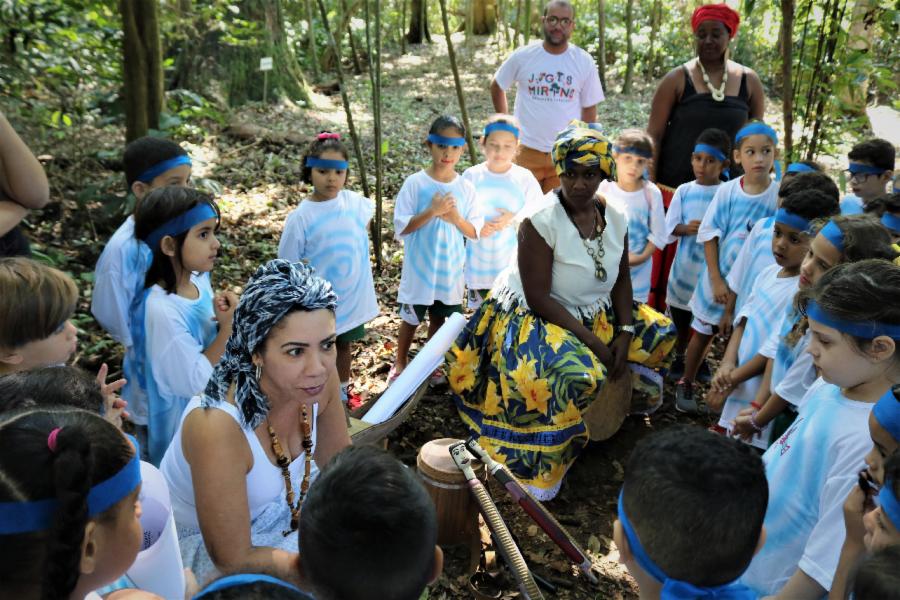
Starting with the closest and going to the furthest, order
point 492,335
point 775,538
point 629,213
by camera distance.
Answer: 1. point 775,538
2. point 492,335
3. point 629,213

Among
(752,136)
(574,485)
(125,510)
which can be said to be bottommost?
(574,485)

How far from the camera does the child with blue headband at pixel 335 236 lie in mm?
4070

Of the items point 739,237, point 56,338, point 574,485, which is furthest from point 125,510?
point 739,237

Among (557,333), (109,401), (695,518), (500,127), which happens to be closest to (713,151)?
(500,127)

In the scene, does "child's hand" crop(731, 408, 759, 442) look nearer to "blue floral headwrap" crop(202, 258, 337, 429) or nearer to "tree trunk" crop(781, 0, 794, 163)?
"blue floral headwrap" crop(202, 258, 337, 429)

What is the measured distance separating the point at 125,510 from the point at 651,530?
1.19 m

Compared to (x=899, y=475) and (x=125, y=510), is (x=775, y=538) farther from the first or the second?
(x=125, y=510)

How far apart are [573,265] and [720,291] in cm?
111

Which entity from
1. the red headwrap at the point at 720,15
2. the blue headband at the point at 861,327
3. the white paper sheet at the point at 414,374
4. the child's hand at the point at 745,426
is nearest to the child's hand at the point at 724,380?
the child's hand at the point at 745,426

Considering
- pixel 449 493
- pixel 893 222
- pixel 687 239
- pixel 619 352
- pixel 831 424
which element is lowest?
pixel 449 493

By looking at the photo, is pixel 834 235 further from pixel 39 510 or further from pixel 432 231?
pixel 39 510

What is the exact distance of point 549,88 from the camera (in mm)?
5684

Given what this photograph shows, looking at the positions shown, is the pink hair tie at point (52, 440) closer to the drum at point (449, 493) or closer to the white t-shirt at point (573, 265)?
the drum at point (449, 493)

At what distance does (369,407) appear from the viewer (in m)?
3.57
